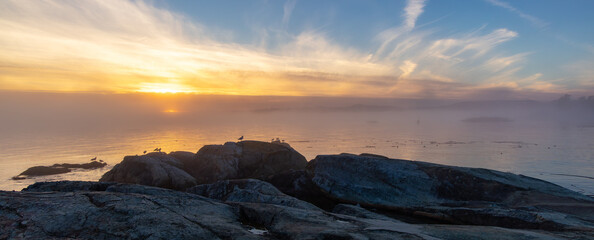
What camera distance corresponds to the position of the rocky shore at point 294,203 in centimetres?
629

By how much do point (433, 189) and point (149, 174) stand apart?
16402 millimetres

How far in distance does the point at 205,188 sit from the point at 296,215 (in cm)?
809

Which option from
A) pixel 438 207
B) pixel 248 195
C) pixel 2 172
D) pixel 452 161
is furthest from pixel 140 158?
pixel 452 161

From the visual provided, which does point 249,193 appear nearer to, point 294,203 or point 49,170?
point 294,203

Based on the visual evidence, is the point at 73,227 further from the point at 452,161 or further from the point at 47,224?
the point at 452,161

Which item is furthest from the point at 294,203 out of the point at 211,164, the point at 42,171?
the point at 42,171

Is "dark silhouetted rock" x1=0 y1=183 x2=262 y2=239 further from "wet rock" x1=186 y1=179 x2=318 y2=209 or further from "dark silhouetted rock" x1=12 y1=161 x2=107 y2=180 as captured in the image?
"dark silhouetted rock" x1=12 y1=161 x2=107 y2=180

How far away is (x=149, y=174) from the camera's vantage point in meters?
19.8

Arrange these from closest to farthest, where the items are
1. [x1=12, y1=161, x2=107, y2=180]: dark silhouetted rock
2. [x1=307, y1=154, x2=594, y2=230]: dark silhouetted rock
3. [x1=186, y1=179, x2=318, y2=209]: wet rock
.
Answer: [x1=186, y1=179, x2=318, y2=209]: wet rock < [x1=307, y1=154, x2=594, y2=230]: dark silhouetted rock < [x1=12, y1=161, x2=107, y2=180]: dark silhouetted rock

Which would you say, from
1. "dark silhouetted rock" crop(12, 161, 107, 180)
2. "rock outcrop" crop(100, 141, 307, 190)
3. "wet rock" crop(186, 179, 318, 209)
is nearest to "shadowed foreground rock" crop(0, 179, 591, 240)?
"wet rock" crop(186, 179, 318, 209)

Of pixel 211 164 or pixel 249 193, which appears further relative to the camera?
pixel 211 164

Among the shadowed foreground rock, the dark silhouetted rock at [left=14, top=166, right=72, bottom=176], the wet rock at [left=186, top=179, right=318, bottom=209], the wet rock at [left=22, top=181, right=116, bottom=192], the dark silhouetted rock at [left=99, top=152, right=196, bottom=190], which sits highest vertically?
the shadowed foreground rock

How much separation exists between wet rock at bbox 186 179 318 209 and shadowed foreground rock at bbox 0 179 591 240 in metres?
2.96

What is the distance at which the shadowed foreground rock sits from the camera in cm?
589
